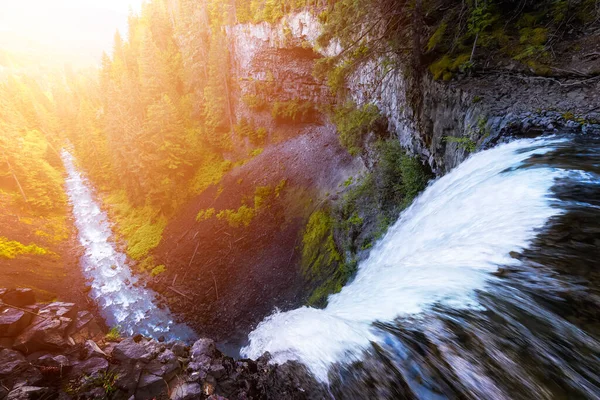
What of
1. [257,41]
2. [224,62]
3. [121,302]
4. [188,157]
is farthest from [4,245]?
[257,41]

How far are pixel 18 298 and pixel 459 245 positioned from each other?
15.1 metres

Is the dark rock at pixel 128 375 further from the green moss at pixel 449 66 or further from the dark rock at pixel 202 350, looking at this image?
the green moss at pixel 449 66

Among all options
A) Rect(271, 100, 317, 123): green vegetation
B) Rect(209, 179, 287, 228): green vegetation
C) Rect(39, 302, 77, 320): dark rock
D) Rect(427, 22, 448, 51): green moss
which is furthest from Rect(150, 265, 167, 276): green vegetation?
Rect(427, 22, 448, 51): green moss

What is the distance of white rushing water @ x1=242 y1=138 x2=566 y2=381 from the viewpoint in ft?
12.0

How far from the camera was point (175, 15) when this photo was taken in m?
37.5

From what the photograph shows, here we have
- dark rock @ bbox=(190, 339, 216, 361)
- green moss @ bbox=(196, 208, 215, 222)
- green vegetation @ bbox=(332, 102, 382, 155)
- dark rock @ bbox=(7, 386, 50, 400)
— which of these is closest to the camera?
dark rock @ bbox=(7, 386, 50, 400)

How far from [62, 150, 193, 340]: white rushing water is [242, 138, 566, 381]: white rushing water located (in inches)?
479

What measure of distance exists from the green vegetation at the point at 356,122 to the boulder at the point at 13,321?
1589cm

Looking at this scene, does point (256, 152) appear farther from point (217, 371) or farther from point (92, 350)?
point (217, 371)

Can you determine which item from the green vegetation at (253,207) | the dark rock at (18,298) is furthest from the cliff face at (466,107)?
the dark rock at (18,298)

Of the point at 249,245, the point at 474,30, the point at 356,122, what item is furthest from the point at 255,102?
the point at 474,30

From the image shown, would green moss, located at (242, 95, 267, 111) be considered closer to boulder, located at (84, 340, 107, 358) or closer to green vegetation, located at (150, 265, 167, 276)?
green vegetation, located at (150, 265, 167, 276)

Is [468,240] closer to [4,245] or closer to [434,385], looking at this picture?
[434,385]

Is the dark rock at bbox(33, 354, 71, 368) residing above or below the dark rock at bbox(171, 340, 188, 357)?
above
